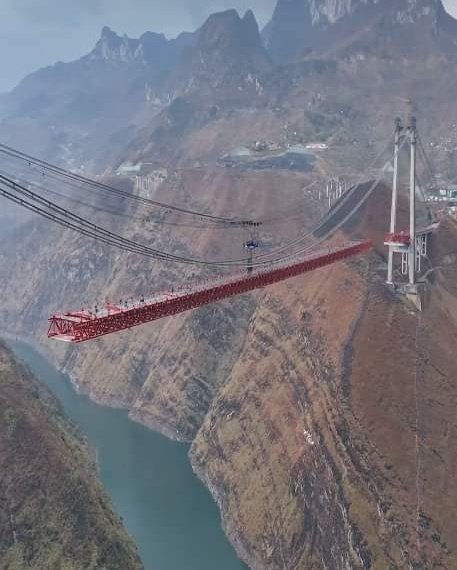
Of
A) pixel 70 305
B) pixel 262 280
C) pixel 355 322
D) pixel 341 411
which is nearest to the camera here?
pixel 262 280

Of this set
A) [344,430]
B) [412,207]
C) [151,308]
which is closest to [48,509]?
[151,308]

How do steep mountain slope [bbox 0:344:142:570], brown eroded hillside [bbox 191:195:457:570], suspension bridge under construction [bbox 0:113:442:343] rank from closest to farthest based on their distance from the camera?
suspension bridge under construction [bbox 0:113:442:343] < steep mountain slope [bbox 0:344:142:570] < brown eroded hillside [bbox 191:195:457:570]

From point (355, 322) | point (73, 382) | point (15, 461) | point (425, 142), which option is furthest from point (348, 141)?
point (15, 461)

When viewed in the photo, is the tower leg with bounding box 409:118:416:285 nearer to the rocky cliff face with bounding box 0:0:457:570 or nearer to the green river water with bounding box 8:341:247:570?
the rocky cliff face with bounding box 0:0:457:570

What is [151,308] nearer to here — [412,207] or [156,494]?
[412,207]

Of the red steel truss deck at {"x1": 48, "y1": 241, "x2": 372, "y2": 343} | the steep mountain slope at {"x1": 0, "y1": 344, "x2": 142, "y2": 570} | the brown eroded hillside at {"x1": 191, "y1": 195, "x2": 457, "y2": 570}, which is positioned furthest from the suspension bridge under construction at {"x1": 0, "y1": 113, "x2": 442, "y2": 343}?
the steep mountain slope at {"x1": 0, "y1": 344, "x2": 142, "y2": 570}

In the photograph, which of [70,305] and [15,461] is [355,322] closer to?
[15,461]
